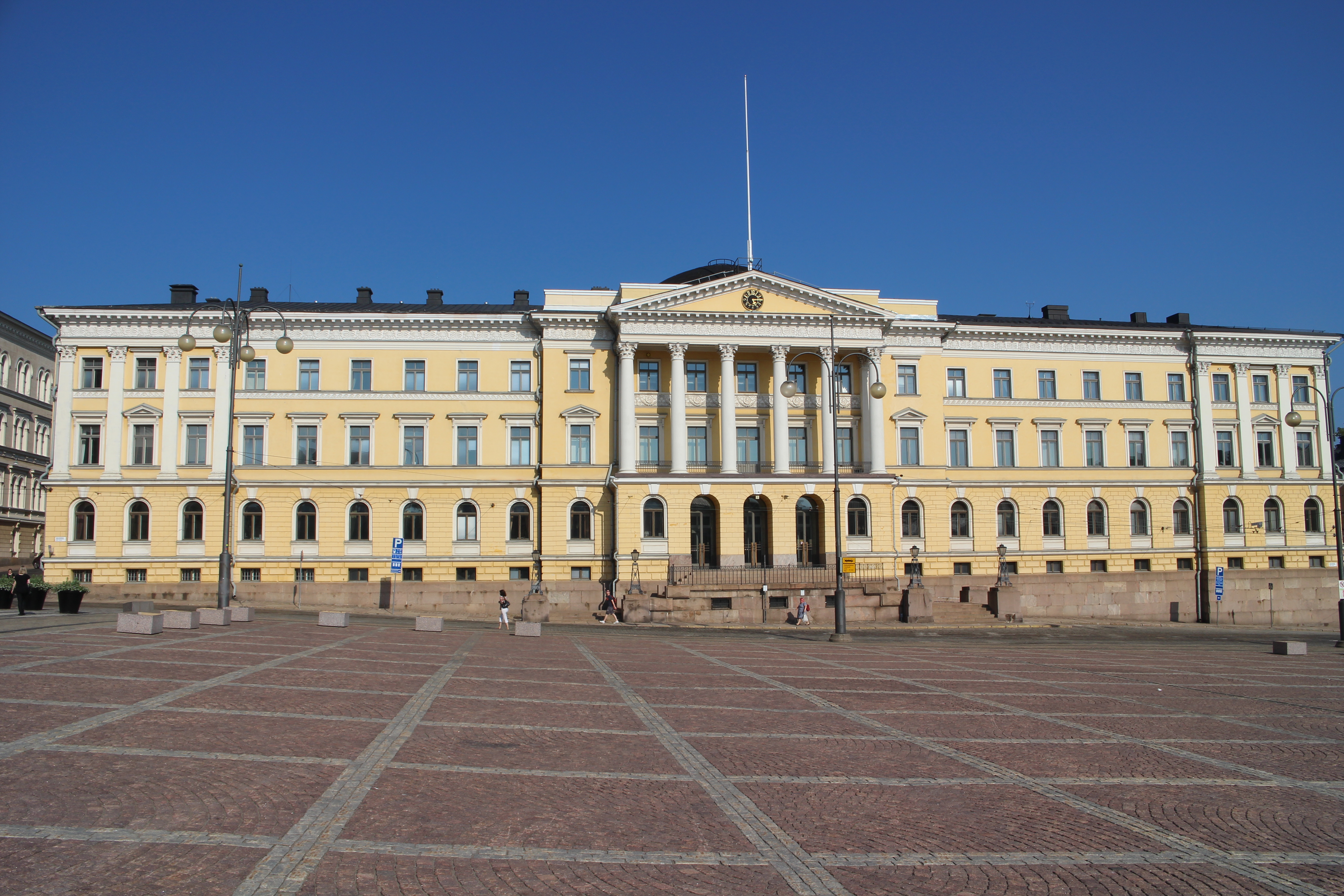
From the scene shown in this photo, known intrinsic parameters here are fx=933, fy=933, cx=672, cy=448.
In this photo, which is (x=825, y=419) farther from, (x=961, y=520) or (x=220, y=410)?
(x=220, y=410)

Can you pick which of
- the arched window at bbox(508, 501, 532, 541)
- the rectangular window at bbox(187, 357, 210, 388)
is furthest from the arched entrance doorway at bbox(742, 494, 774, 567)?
the rectangular window at bbox(187, 357, 210, 388)

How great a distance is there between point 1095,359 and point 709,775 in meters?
53.0

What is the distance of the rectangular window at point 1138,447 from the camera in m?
56.6

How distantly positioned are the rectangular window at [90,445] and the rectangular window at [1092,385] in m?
56.2

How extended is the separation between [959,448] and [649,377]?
18679mm

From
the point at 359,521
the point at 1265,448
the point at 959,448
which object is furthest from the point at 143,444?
the point at 1265,448

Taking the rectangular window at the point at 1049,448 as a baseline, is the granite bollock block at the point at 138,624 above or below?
below

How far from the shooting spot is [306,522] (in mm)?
50688

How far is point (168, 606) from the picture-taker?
41.0 meters

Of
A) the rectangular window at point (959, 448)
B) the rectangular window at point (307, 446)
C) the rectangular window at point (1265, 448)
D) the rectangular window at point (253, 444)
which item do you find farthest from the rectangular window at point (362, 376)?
the rectangular window at point (1265, 448)

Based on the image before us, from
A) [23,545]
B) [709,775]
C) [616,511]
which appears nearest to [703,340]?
[616,511]

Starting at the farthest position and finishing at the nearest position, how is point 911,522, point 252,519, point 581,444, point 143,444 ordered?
point 911,522 < point 581,444 < point 252,519 < point 143,444

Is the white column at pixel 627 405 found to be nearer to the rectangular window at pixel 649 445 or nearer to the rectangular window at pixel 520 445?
the rectangular window at pixel 649 445

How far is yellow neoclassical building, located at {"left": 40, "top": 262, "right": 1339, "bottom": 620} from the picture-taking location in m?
49.6
